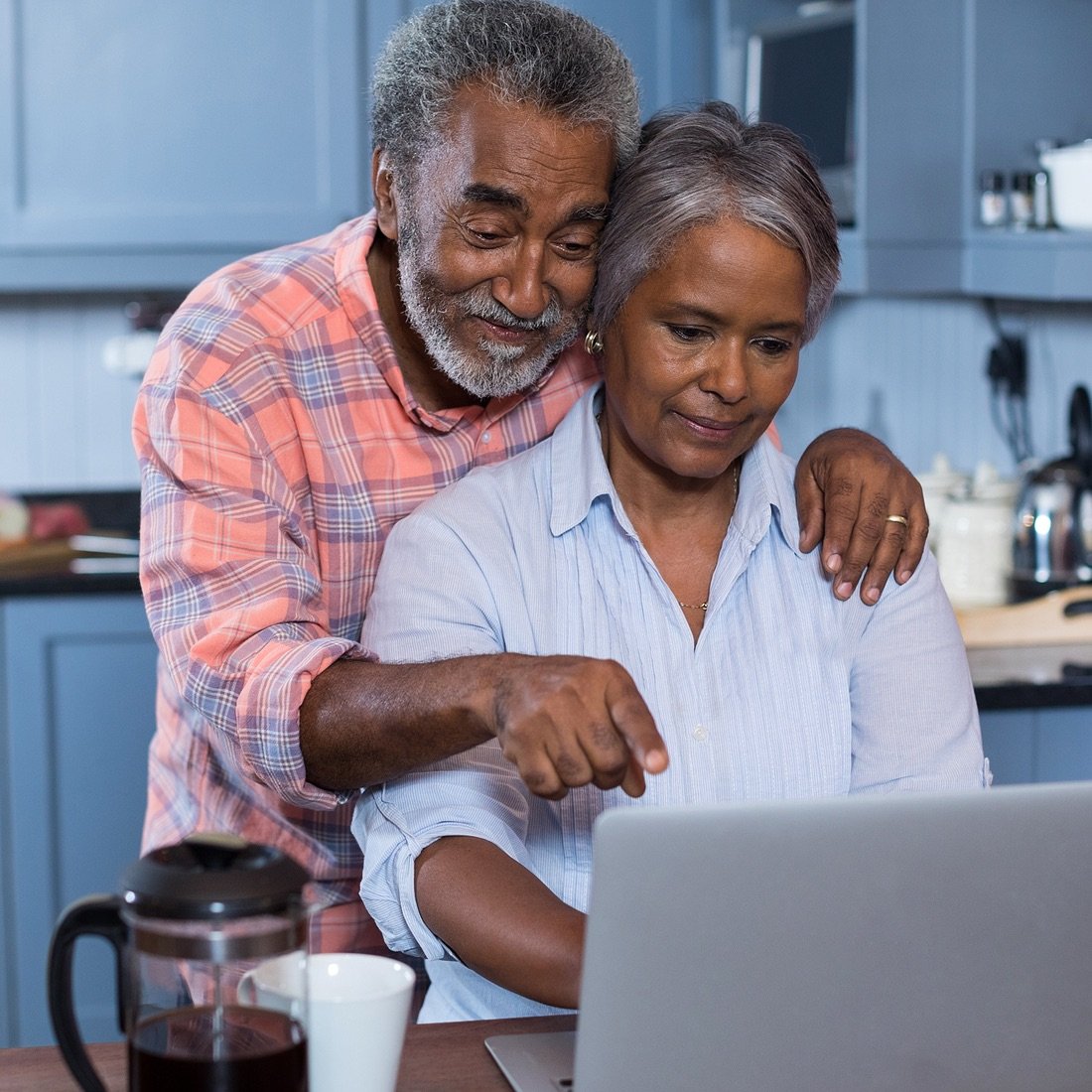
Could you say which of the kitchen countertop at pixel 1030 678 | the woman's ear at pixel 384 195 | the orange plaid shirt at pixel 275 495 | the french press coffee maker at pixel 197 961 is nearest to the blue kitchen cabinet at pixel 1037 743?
the kitchen countertop at pixel 1030 678

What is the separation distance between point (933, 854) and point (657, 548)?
2.07 feet

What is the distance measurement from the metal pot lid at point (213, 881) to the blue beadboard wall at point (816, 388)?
2560 mm

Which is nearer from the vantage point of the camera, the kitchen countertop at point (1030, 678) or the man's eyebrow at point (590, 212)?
the man's eyebrow at point (590, 212)

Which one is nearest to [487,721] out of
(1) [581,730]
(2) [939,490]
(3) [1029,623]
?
(1) [581,730]

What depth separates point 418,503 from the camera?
1.59 metres

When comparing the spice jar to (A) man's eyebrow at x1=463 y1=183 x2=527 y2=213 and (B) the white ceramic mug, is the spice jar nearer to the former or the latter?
(A) man's eyebrow at x1=463 y1=183 x2=527 y2=213

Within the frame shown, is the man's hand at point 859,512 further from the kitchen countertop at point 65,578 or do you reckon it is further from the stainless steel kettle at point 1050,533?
the kitchen countertop at point 65,578

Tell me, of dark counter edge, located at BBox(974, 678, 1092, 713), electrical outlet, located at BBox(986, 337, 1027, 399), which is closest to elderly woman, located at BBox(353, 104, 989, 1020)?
dark counter edge, located at BBox(974, 678, 1092, 713)

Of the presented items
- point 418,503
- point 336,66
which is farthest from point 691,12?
point 418,503

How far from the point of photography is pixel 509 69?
1.41 metres

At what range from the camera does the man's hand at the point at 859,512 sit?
4.66 feet

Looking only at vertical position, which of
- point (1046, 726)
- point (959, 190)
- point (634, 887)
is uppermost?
point (959, 190)

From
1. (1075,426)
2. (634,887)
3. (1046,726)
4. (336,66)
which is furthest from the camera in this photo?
(336,66)

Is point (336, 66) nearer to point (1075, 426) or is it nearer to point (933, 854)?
point (1075, 426)
